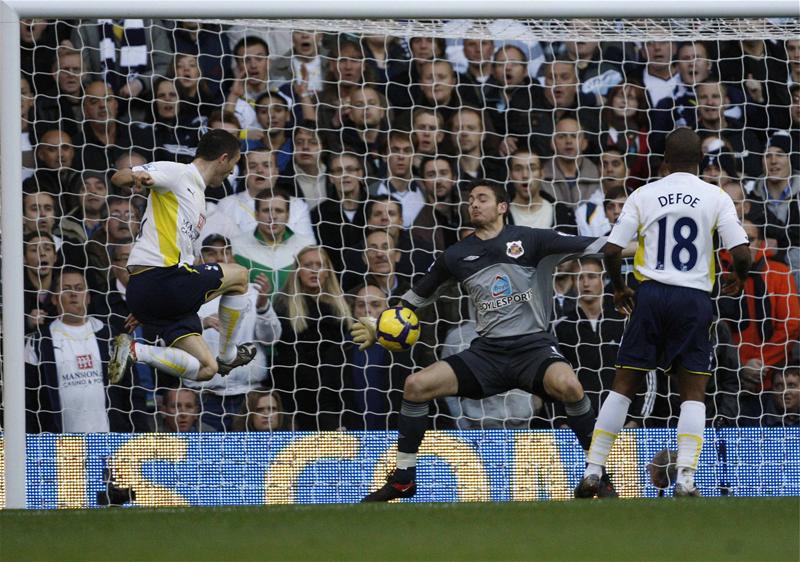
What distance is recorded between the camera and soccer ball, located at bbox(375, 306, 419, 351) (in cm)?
513

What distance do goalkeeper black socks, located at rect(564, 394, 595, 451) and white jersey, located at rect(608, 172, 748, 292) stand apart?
820mm

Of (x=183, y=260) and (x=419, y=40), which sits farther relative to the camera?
(x=419, y=40)

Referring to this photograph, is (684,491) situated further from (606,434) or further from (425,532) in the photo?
(425,532)

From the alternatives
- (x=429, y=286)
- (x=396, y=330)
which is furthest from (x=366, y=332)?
(x=429, y=286)

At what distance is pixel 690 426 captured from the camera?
4.50 metres

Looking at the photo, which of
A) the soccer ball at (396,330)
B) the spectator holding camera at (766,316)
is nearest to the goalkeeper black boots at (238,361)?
the soccer ball at (396,330)

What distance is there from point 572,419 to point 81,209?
298 cm

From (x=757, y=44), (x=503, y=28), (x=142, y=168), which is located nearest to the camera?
(x=142, y=168)

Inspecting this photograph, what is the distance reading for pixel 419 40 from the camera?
6.84 m

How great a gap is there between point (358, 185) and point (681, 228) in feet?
7.80

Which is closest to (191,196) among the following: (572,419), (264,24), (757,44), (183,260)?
(183,260)

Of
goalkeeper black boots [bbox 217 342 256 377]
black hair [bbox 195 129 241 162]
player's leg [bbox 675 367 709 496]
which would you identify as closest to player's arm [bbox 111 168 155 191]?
black hair [bbox 195 129 241 162]

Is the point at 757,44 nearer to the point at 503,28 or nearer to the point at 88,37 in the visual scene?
the point at 503,28

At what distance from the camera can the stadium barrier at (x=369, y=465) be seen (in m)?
5.70
